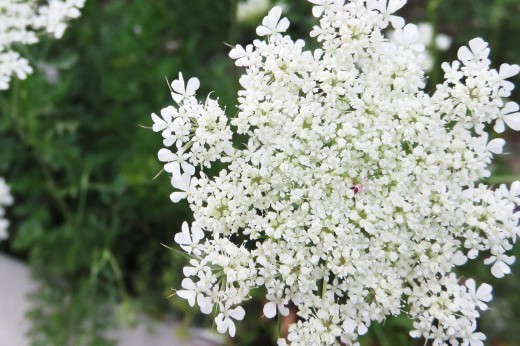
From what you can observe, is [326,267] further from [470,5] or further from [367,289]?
[470,5]

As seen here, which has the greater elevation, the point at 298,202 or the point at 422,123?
the point at 422,123

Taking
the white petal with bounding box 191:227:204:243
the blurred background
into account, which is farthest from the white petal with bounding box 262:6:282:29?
the blurred background

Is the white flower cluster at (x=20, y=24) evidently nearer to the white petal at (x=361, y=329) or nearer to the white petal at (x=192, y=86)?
the white petal at (x=192, y=86)

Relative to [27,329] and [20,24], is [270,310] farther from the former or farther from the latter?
[27,329]

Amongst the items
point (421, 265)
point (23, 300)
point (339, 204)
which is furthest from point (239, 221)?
point (23, 300)

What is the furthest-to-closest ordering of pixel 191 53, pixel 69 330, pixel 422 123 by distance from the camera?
pixel 191 53, pixel 69 330, pixel 422 123

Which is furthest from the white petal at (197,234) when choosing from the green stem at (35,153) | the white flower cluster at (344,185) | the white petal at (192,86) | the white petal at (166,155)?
the green stem at (35,153)

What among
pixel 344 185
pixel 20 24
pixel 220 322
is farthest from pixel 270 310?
pixel 20 24
